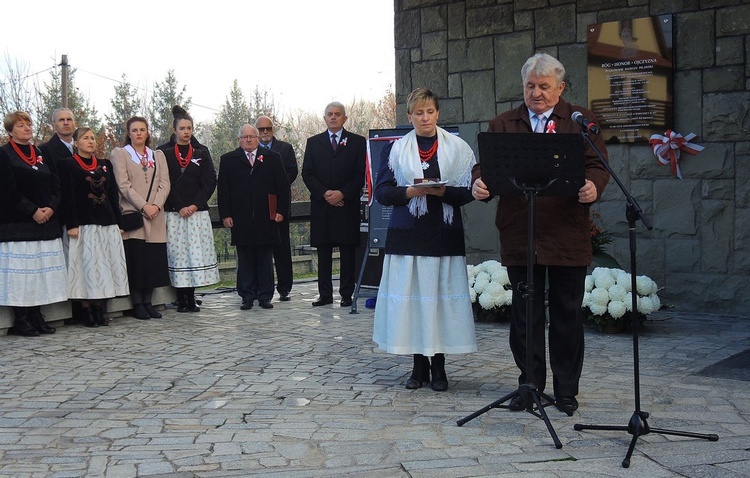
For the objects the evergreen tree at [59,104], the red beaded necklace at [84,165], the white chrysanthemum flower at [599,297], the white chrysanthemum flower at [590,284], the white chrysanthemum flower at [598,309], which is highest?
the evergreen tree at [59,104]

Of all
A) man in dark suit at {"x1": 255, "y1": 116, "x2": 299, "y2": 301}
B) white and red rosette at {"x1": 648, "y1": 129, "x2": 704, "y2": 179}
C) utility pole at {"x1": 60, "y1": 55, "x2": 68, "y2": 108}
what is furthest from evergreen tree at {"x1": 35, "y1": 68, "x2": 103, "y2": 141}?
white and red rosette at {"x1": 648, "y1": 129, "x2": 704, "y2": 179}

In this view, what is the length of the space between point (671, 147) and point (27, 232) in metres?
5.98

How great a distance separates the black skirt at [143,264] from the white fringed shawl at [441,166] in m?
4.36

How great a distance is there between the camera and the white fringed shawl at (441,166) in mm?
5965

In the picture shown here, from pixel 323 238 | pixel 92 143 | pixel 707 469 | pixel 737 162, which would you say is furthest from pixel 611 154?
pixel 707 469

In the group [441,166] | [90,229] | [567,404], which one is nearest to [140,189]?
[90,229]

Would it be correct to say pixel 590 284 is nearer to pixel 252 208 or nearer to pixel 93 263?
pixel 252 208

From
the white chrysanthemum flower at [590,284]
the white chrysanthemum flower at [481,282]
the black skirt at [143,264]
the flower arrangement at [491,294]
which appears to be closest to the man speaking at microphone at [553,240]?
the white chrysanthemum flower at [590,284]

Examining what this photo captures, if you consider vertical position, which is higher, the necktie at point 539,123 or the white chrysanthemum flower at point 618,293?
the necktie at point 539,123

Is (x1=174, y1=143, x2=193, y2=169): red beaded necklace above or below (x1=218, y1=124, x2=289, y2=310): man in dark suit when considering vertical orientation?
above

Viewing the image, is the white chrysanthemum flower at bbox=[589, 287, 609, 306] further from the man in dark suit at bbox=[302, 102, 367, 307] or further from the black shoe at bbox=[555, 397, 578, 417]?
the man in dark suit at bbox=[302, 102, 367, 307]

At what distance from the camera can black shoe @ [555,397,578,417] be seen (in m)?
5.23

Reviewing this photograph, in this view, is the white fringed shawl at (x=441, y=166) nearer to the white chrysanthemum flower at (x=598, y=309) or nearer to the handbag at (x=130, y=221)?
the white chrysanthemum flower at (x=598, y=309)

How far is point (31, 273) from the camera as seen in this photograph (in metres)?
8.60
